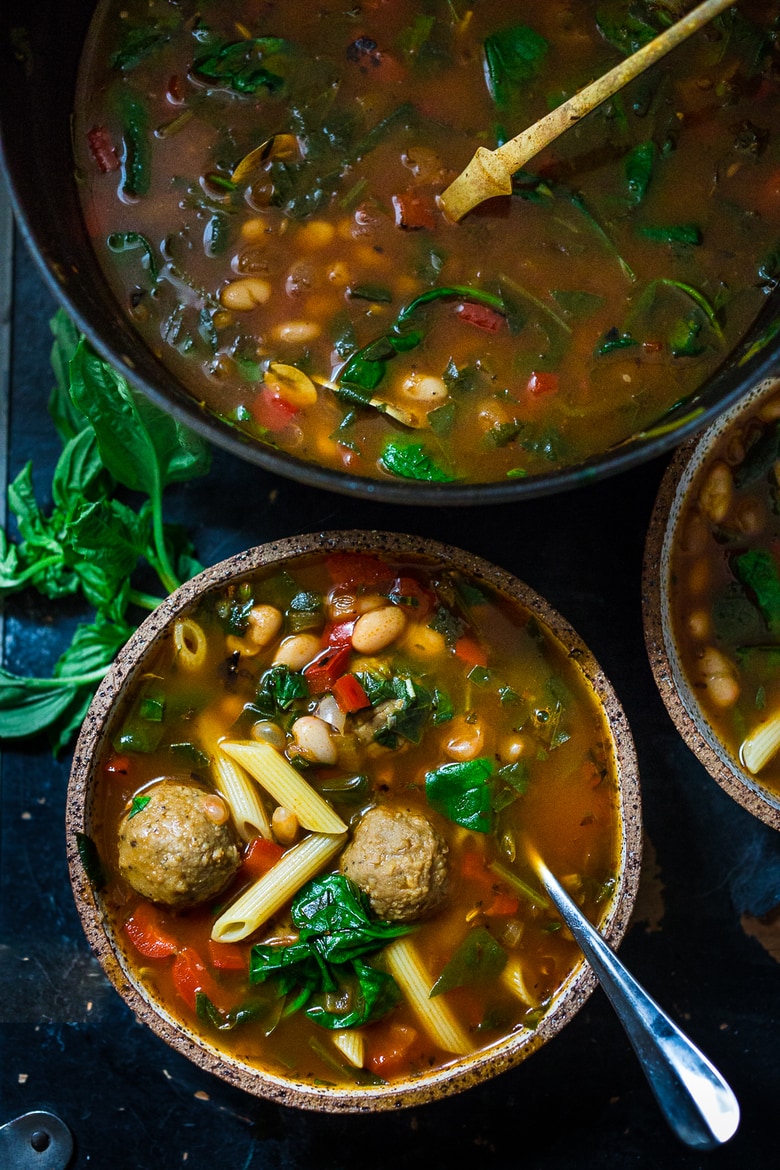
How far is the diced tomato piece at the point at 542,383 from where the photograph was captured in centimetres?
233

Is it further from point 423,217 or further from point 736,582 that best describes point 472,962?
point 423,217

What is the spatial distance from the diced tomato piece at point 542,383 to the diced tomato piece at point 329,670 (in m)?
0.77

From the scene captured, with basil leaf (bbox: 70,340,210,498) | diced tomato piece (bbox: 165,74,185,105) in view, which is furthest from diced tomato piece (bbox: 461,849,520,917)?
diced tomato piece (bbox: 165,74,185,105)

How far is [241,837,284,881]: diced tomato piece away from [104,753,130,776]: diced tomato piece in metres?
0.36

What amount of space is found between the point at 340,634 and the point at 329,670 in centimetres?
9

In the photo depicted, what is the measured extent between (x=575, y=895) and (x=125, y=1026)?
1.29 m

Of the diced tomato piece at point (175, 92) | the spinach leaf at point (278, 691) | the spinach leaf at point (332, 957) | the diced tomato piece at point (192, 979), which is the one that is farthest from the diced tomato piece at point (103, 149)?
the diced tomato piece at point (192, 979)

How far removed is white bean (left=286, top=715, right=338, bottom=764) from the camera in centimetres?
257

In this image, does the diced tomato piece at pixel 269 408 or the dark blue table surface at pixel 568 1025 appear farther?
the dark blue table surface at pixel 568 1025

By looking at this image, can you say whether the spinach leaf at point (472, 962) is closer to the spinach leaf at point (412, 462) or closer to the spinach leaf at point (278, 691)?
the spinach leaf at point (278, 691)

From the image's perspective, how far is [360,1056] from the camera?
2561mm

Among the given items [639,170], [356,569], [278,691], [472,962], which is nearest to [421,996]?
[472,962]

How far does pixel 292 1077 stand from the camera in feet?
8.45

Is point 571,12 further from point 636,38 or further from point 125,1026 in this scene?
point 125,1026
